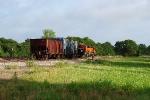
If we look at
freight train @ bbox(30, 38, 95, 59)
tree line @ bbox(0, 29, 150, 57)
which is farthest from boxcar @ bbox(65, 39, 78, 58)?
tree line @ bbox(0, 29, 150, 57)

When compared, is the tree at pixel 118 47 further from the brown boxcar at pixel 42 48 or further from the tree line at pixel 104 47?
the brown boxcar at pixel 42 48

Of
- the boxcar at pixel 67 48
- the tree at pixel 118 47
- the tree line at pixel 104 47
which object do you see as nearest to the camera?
the boxcar at pixel 67 48

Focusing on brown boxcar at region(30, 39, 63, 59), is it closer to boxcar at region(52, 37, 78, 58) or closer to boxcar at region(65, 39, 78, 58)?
boxcar at region(52, 37, 78, 58)

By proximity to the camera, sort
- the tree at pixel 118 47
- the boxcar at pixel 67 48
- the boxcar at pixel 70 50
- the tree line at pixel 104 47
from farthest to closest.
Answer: the tree at pixel 118 47, the tree line at pixel 104 47, the boxcar at pixel 70 50, the boxcar at pixel 67 48

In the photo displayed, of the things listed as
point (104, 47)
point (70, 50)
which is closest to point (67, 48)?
point (70, 50)

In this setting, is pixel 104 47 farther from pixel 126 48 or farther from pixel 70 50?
pixel 70 50

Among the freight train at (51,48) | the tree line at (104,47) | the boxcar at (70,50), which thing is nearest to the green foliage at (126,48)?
the tree line at (104,47)

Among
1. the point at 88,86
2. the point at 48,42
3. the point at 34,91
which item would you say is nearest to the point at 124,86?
the point at 88,86

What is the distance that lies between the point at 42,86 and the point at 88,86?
1649 millimetres

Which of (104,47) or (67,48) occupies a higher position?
(104,47)

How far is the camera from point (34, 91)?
404 inches

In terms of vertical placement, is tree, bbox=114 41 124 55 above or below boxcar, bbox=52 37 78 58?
above

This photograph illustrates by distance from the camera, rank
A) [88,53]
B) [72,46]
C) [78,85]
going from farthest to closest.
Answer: [88,53], [72,46], [78,85]

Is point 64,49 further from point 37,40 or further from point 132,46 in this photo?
point 132,46
